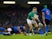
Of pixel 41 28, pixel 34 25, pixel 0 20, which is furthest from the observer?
pixel 0 20

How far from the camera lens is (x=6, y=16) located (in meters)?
16.3

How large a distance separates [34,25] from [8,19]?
17.9 feet

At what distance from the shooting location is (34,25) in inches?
436

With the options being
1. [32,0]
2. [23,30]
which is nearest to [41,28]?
[23,30]

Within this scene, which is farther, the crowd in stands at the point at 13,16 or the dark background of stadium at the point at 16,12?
the crowd in stands at the point at 13,16

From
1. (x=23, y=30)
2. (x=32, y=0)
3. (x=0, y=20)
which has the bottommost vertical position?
(x=23, y=30)

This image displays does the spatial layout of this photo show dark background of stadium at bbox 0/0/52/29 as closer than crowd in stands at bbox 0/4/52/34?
Yes

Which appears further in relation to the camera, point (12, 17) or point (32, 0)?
point (12, 17)

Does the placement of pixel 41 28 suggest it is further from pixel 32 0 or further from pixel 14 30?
pixel 32 0

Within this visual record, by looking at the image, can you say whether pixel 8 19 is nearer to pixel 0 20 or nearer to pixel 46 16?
pixel 0 20

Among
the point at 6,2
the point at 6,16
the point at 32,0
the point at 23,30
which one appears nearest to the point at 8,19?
the point at 6,16

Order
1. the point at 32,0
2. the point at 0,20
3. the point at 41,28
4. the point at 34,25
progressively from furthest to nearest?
the point at 0,20 → the point at 32,0 → the point at 41,28 → the point at 34,25

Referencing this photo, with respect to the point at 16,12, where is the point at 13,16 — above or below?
below

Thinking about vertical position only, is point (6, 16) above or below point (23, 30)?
above
